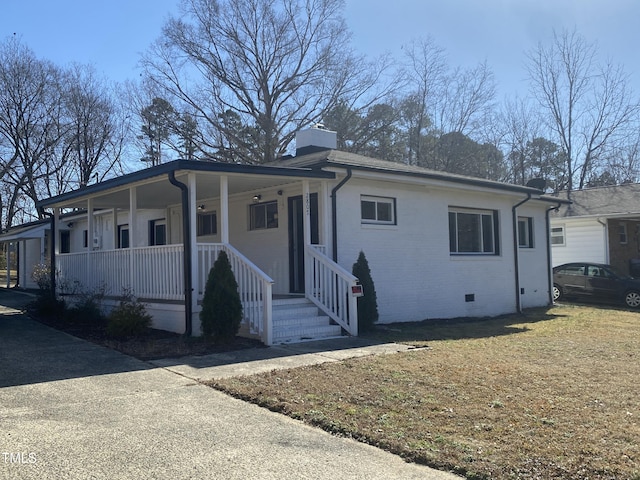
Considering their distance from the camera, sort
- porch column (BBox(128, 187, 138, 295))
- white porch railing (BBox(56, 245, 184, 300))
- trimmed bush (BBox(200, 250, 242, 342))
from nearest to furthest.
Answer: trimmed bush (BBox(200, 250, 242, 342))
white porch railing (BBox(56, 245, 184, 300))
porch column (BBox(128, 187, 138, 295))

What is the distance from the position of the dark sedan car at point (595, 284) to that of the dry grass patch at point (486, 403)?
9518 mm

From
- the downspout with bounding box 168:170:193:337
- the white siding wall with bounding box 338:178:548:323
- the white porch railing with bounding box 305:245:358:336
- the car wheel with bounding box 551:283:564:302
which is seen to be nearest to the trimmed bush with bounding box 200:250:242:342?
the downspout with bounding box 168:170:193:337

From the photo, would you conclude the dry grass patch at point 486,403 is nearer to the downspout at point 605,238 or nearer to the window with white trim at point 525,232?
the window with white trim at point 525,232

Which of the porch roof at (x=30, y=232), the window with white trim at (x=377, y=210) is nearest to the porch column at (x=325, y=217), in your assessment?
the window with white trim at (x=377, y=210)

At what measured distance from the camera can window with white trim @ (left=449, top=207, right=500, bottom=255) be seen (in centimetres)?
1450

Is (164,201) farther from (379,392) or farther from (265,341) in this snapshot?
(379,392)

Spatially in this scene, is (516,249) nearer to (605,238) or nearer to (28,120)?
(605,238)

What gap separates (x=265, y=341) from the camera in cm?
923

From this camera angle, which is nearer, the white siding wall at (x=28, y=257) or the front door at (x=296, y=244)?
Answer: the front door at (x=296, y=244)

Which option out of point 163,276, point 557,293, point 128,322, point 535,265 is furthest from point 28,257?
point 557,293

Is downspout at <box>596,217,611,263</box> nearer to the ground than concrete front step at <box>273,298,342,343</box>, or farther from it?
farther from it

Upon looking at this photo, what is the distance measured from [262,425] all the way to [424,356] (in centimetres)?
371

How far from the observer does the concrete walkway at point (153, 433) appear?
12.9ft

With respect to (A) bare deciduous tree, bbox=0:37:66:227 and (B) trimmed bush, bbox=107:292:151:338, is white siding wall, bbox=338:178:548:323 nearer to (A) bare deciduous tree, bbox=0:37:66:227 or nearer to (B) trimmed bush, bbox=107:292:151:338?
(B) trimmed bush, bbox=107:292:151:338
